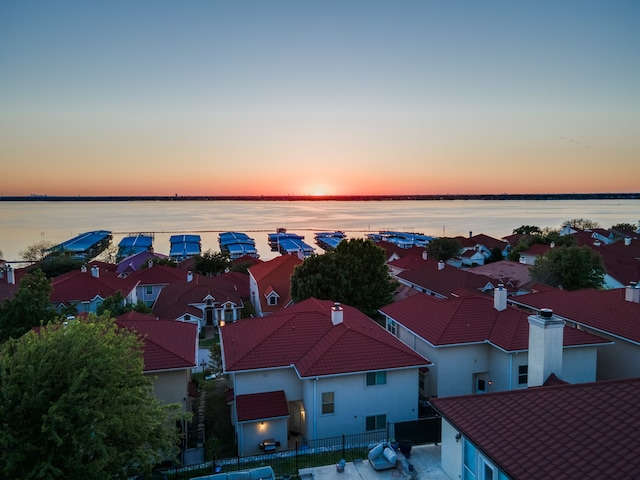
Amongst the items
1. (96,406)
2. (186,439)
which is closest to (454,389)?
(186,439)

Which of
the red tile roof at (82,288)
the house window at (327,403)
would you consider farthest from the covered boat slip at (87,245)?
the house window at (327,403)

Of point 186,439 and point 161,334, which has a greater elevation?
point 161,334

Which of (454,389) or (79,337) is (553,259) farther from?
(79,337)

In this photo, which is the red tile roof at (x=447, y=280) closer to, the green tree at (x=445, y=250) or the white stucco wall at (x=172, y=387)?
the white stucco wall at (x=172, y=387)

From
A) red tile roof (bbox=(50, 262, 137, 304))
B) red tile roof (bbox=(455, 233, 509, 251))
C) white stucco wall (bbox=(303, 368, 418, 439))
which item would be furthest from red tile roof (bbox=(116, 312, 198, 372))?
red tile roof (bbox=(455, 233, 509, 251))

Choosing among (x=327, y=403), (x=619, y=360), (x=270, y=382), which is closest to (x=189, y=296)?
(x=270, y=382)

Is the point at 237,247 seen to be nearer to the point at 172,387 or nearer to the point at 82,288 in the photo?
the point at 82,288

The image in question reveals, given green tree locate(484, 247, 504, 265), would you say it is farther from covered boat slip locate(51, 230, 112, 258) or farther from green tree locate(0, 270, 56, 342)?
covered boat slip locate(51, 230, 112, 258)
